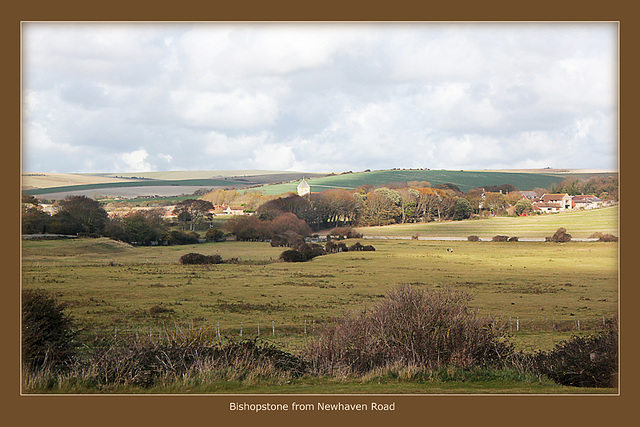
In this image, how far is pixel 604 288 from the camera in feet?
50.7

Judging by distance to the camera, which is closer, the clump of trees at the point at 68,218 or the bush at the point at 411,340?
the bush at the point at 411,340

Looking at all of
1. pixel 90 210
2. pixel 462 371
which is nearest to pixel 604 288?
pixel 462 371

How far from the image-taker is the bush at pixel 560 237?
690 inches

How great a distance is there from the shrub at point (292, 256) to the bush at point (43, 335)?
7720 mm

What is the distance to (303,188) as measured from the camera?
1814cm

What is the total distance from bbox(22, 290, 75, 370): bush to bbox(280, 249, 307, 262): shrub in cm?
772

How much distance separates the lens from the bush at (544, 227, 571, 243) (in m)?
17.5

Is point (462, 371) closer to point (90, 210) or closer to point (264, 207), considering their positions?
point (264, 207)

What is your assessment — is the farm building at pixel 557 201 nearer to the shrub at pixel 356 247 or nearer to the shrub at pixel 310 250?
the shrub at pixel 356 247

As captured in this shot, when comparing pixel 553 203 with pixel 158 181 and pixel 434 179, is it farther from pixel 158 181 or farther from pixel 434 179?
pixel 158 181

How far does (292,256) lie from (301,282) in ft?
3.24

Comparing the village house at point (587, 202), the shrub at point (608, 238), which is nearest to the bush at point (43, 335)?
the village house at point (587, 202)
